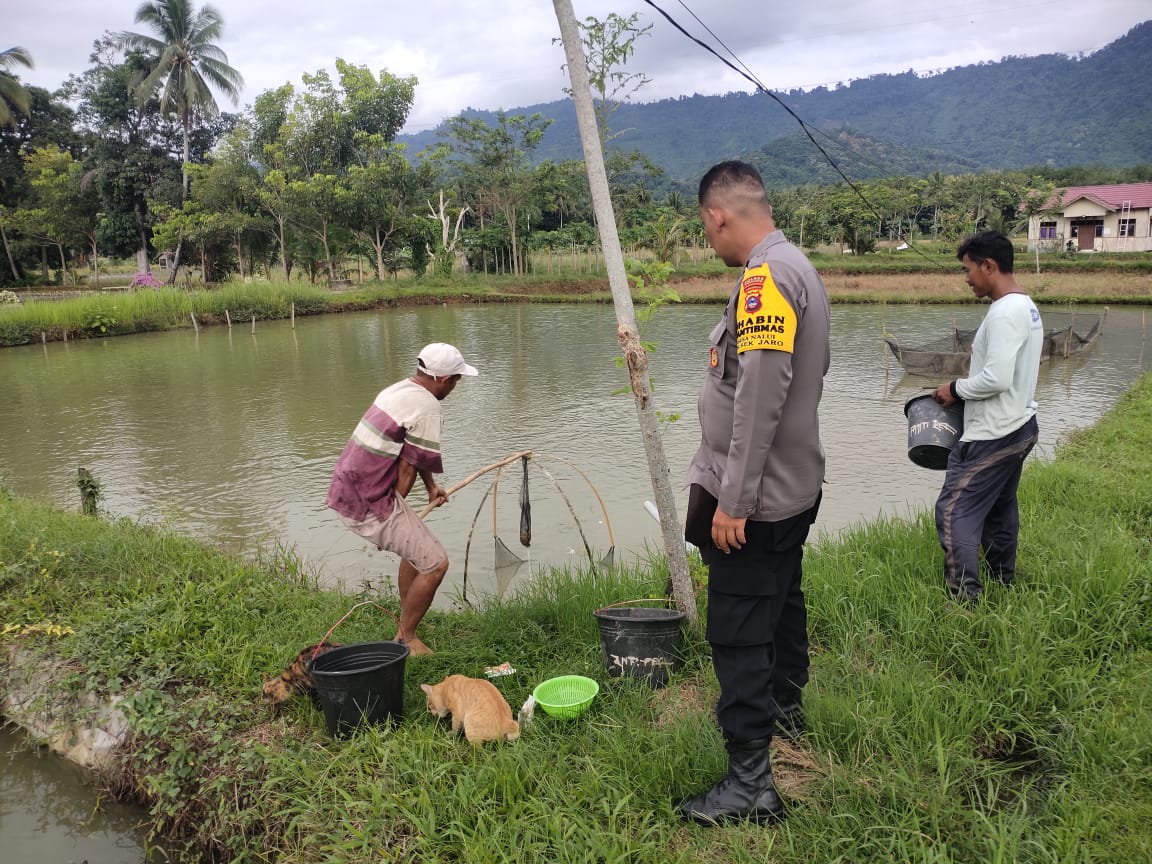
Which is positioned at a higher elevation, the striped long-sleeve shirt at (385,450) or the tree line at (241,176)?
the tree line at (241,176)

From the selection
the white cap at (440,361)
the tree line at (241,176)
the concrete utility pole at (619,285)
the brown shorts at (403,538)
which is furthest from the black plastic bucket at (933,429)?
the tree line at (241,176)

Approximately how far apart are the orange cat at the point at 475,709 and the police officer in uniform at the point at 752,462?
2.15 feet

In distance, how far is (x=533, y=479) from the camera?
6.92m

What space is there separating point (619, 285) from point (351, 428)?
7.05m

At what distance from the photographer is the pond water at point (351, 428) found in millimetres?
5038

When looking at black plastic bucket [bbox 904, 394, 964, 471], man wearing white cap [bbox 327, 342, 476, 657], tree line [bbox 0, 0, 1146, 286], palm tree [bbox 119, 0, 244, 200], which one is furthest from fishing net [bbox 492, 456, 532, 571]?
→ palm tree [bbox 119, 0, 244, 200]

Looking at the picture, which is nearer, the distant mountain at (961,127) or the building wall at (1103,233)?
the building wall at (1103,233)

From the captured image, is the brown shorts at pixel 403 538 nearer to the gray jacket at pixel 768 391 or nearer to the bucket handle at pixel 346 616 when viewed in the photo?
the bucket handle at pixel 346 616

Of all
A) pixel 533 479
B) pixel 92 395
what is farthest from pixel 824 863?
pixel 92 395

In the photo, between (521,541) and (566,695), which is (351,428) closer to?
(521,541)

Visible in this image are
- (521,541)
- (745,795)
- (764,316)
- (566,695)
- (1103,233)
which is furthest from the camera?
(1103,233)

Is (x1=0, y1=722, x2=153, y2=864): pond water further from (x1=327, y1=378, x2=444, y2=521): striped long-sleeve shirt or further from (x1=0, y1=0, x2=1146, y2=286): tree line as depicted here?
(x1=0, y1=0, x2=1146, y2=286): tree line

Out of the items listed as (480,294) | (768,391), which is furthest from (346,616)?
(480,294)

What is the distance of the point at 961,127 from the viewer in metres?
155
